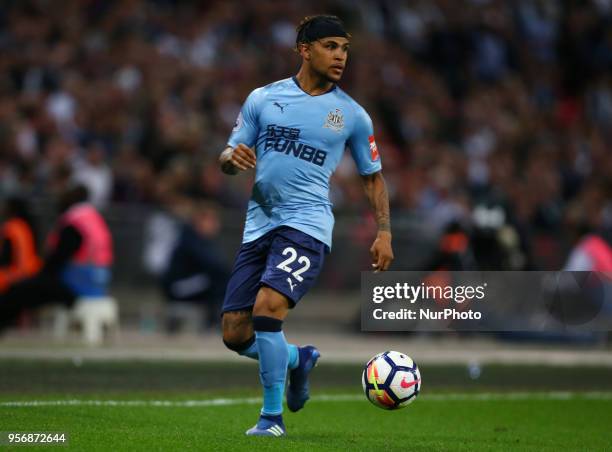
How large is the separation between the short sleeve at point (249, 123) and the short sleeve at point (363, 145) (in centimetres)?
70

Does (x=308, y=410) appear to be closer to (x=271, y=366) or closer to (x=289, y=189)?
(x=271, y=366)

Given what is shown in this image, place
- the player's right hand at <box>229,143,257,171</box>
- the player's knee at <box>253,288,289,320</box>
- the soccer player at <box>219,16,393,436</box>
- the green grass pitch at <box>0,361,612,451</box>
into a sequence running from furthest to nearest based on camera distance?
the soccer player at <box>219,16,393,436</box>
the player's knee at <box>253,288,289,320</box>
the green grass pitch at <box>0,361,612,451</box>
the player's right hand at <box>229,143,257,171</box>

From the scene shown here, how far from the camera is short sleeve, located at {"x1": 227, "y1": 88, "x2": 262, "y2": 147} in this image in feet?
29.9

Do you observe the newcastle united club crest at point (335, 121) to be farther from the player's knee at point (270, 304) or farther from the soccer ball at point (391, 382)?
the soccer ball at point (391, 382)

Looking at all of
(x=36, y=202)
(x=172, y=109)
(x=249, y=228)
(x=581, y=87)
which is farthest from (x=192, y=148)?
(x=581, y=87)

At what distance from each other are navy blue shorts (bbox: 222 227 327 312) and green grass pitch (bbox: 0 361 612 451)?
0.95 meters

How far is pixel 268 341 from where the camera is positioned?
8.85 metres

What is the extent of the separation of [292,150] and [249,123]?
13.9 inches

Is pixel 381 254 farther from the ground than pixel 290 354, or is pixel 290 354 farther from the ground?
pixel 381 254

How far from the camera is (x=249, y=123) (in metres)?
9.16

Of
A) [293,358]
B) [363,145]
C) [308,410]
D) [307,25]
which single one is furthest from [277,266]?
[308,410]

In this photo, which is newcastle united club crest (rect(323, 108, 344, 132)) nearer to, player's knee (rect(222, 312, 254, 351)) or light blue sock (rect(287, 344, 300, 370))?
player's knee (rect(222, 312, 254, 351))

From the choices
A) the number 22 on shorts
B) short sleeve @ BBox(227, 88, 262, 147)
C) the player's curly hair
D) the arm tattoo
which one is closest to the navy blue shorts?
the number 22 on shorts

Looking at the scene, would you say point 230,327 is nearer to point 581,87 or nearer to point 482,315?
point 482,315
